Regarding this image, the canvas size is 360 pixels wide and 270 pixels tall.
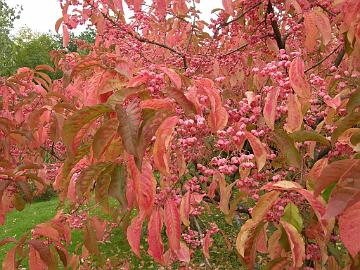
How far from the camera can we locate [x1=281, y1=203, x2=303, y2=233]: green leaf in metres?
1.16

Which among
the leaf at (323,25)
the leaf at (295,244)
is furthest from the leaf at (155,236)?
the leaf at (323,25)

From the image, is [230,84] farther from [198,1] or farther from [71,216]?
[71,216]

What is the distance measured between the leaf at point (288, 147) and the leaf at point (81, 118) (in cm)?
50

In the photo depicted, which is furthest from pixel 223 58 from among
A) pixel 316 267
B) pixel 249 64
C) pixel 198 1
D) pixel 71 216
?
pixel 316 267

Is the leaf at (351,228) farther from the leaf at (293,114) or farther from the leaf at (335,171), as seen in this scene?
the leaf at (293,114)

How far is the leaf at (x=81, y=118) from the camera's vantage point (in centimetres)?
100

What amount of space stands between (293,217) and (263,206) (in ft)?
0.42

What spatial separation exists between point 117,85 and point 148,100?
1.07 ft

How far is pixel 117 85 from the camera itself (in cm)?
137

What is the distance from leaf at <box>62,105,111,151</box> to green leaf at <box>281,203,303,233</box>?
0.52 m

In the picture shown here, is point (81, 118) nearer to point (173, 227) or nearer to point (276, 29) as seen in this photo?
point (173, 227)

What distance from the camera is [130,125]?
0.96 m

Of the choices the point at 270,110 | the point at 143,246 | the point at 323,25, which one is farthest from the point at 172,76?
the point at 143,246

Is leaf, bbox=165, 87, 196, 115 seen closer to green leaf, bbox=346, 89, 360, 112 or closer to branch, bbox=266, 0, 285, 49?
green leaf, bbox=346, 89, 360, 112
